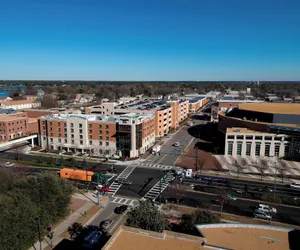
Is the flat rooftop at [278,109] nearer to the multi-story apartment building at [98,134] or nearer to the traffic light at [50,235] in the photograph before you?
the multi-story apartment building at [98,134]

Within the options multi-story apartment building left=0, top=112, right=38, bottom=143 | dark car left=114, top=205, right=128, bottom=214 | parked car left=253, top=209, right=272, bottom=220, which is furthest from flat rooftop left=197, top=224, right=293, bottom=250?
multi-story apartment building left=0, top=112, right=38, bottom=143

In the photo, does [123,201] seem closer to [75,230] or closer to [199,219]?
[75,230]

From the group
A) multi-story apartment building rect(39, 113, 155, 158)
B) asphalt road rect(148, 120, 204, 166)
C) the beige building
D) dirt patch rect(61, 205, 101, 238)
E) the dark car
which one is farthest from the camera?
the beige building

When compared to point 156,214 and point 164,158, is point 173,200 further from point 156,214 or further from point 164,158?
point 164,158

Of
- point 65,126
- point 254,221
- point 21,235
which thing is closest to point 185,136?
point 65,126

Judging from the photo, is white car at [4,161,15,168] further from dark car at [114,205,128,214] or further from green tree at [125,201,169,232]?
green tree at [125,201,169,232]
